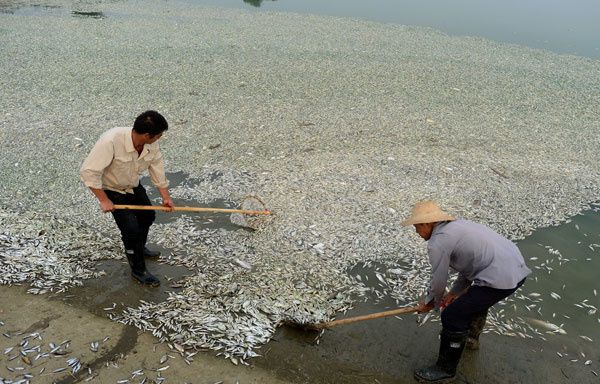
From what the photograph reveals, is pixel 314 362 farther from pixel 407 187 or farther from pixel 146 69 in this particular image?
pixel 146 69

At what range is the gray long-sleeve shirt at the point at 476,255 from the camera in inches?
147

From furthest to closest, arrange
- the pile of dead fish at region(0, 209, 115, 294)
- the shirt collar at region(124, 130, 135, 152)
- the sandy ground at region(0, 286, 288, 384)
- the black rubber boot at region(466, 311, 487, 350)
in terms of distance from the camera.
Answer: the pile of dead fish at region(0, 209, 115, 294) → the black rubber boot at region(466, 311, 487, 350) → the shirt collar at region(124, 130, 135, 152) → the sandy ground at region(0, 286, 288, 384)

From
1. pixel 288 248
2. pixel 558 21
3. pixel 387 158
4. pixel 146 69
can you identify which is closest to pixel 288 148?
pixel 387 158

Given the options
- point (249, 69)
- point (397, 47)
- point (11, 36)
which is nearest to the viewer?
point (249, 69)

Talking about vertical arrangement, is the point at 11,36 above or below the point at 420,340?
above

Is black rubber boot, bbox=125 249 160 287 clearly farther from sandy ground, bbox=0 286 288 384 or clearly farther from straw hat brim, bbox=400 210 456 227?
straw hat brim, bbox=400 210 456 227

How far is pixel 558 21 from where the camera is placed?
22422 mm

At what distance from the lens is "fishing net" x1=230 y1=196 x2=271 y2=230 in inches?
253

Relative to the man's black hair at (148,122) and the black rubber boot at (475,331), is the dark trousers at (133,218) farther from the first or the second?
the black rubber boot at (475,331)

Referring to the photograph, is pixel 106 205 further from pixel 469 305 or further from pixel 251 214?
pixel 469 305

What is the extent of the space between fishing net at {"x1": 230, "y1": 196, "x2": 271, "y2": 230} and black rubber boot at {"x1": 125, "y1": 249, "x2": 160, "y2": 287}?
4.94 ft

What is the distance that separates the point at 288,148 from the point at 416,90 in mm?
4790

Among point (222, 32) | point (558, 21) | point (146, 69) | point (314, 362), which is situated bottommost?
point (314, 362)

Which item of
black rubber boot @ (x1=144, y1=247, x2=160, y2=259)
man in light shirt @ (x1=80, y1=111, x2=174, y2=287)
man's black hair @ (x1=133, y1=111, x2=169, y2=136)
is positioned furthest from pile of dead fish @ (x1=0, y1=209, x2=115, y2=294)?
man's black hair @ (x1=133, y1=111, x2=169, y2=136)
